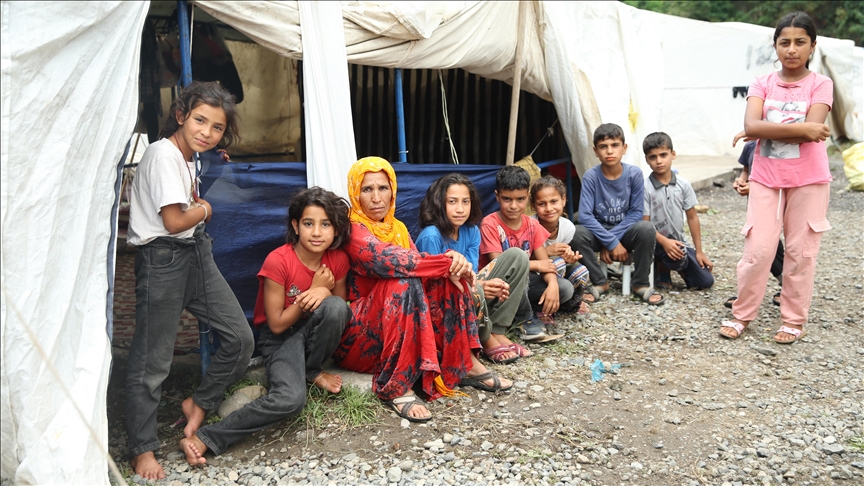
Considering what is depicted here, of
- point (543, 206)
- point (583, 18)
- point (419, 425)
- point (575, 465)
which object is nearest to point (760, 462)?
point (575, 465)

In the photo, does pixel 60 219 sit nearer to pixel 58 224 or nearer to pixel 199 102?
pixel 58 224

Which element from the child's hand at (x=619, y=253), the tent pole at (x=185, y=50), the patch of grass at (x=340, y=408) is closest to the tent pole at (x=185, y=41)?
the tent pole at (x=185, y=50)

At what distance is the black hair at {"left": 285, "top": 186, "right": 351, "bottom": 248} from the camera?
327 cm

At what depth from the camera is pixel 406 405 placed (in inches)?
127

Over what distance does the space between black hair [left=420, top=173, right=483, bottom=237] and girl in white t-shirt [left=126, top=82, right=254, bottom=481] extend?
46.4 inches

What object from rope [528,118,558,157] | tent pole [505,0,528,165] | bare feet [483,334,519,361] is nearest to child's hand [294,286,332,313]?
bare feet [483,334,519,361]

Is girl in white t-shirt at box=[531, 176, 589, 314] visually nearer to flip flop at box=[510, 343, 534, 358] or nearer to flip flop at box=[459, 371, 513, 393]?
flip flop at box=[510, 343, 534, 358]

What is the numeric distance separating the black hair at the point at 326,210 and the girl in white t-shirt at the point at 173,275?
16.6 inches

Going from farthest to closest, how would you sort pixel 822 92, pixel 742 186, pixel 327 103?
1. pixel 742 186
2. pixel 822 92
3. pixel 327 103

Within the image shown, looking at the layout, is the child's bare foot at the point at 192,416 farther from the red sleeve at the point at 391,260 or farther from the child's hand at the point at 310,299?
the red sleeve at the point at 391,260

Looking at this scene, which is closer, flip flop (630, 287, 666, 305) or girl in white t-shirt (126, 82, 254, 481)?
girl in white t-shirt (126, 82, 254, 481)

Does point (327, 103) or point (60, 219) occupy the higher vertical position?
point (327, 103)

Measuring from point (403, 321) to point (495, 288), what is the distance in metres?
0.69

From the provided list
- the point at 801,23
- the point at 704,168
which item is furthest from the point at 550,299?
the point at 704,168
